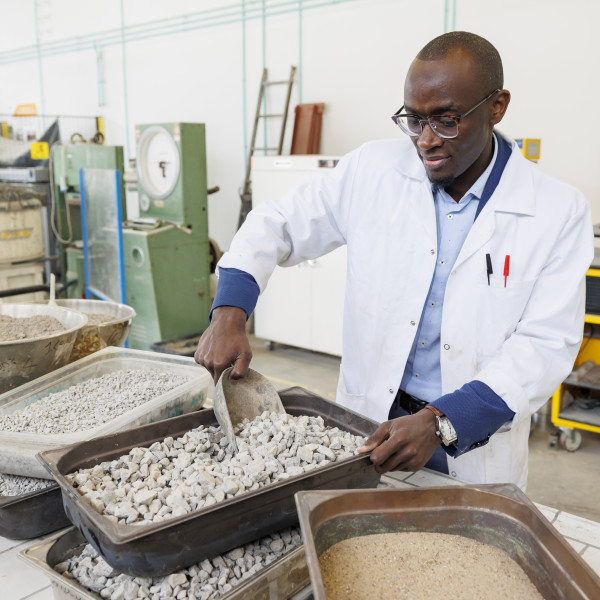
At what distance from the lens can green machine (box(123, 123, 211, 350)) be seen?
372cm

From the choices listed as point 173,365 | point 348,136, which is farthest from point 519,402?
point 348,136

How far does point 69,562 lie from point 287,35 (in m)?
4.51

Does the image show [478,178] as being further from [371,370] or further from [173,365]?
[173,365]

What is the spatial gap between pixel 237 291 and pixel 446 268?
1.51 feet

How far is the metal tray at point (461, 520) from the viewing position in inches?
29.0

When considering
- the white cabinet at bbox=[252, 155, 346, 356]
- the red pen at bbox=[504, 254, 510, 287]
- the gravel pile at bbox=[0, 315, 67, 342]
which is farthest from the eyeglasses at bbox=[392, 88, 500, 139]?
the white cabinet at bbox=[252, 155, 346, 356]

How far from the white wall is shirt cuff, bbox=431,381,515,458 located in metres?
2.81

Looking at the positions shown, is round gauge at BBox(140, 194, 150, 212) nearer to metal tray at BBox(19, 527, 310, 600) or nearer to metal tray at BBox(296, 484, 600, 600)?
metal tray at BBox(19, 527, 310, 600)

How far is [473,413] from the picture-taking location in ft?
3.46

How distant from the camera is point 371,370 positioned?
146 cm

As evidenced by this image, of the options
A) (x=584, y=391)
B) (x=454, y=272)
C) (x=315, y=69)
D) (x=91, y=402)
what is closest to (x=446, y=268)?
(x=454, y=272)

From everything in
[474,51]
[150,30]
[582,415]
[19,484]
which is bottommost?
[582,415]

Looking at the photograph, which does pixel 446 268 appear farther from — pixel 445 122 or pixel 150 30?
pixel 150 30

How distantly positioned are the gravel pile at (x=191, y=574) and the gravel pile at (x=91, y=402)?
11.9 inches
